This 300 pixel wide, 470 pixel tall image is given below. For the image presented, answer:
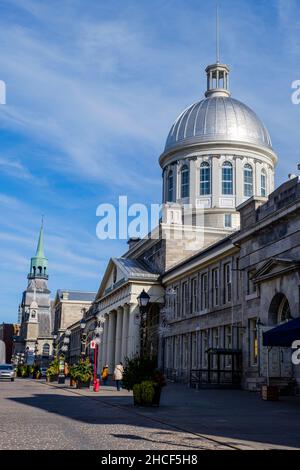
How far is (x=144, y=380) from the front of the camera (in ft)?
67.8

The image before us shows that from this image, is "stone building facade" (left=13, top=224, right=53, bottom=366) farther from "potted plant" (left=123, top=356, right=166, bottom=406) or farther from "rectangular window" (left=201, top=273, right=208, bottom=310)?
"potted plant" (left=123, top=356, right=166, bottom=406)

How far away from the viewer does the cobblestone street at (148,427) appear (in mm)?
11078

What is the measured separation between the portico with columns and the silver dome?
14.1 metres

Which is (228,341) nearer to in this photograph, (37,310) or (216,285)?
(216,285)

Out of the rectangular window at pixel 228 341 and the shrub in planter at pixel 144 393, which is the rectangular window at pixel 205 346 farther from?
the shrub in planter at pixel 144 393

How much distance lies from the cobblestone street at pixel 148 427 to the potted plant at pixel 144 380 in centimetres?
47

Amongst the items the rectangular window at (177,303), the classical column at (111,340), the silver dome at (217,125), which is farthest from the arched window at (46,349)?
the rectangular window at (177,303)

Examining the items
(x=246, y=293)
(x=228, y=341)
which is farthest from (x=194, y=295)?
(x=246, y=293)

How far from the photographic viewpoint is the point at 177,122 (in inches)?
2657

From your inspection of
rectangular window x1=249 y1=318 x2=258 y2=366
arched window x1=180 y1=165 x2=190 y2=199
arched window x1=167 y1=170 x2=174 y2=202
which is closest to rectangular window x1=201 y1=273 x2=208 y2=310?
rectangular window x1=249 y1=318 x2=258 y2=366

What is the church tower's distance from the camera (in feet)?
478
